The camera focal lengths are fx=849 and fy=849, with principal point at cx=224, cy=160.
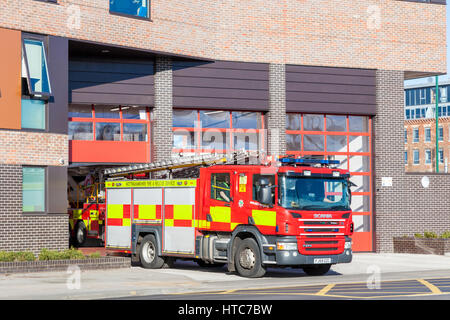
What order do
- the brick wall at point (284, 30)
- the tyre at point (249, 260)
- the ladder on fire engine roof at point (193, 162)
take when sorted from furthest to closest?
the brick wall at point (284, 30)
the ladder on fire engine roof at point (193, 162)
the tyre at point (249, 260)

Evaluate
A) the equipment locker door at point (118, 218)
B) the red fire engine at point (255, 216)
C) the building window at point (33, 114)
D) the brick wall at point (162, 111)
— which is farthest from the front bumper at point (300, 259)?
the brick wall at point (162, 111)

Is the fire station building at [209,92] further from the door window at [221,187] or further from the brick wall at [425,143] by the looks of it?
the brick wall at [425,143]

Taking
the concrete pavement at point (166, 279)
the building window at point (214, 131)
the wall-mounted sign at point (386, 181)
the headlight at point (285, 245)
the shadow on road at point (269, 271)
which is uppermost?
the building window at point (214, 131)

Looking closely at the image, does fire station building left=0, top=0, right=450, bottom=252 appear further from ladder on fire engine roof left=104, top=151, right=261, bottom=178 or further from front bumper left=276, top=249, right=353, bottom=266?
front bumper left=276, top=249, right=353, bottom=266

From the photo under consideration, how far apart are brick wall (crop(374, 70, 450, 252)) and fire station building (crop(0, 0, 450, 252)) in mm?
53

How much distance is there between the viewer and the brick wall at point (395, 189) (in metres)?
31.9

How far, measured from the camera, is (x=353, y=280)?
64.7 feet

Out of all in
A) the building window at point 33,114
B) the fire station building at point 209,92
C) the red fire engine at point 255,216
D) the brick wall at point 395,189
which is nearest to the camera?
the red fire engine at point 255,216

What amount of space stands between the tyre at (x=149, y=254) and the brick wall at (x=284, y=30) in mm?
6616

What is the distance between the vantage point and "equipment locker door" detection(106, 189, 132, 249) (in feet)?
79.3

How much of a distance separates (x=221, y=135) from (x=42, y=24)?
8025 millimetres

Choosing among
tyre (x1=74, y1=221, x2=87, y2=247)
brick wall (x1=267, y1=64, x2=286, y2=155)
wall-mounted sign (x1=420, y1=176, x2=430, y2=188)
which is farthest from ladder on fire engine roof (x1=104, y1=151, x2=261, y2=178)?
wall-mounted sign (x1=420, y1=176, x2=430, y2=188)
